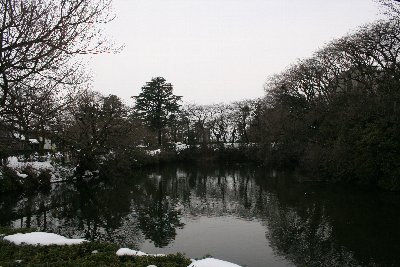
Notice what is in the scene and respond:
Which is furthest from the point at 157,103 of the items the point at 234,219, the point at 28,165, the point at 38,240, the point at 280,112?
the point at 38,240

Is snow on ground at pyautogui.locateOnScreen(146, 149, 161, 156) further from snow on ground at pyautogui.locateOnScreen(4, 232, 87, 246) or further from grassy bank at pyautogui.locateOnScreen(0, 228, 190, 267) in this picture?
grassy bank at pyautogui.locateOnScreen(0, 228, 190, 267)

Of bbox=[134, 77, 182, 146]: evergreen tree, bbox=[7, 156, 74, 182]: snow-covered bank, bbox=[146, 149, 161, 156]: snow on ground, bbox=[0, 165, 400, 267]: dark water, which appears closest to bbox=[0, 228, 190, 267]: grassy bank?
bbox=[0, 165, 400, 267]: dark water

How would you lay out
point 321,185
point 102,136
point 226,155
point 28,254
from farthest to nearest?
1. point 226,155
2. point 102,136
3. point 321,185
4. point 28,254

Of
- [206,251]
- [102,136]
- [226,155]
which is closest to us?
[206,251]

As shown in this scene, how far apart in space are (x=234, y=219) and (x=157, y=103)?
4128cm

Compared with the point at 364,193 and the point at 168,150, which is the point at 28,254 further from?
the point at 168,150

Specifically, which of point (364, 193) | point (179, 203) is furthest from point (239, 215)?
point (364, 193)

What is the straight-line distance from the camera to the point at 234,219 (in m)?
16.1

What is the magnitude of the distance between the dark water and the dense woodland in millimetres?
2679

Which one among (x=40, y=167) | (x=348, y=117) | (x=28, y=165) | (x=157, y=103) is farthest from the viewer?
(x=157, y=103)

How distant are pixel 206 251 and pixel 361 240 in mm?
5453

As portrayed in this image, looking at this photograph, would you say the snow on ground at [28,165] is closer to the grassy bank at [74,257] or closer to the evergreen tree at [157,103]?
the grassy bank at [74,257]

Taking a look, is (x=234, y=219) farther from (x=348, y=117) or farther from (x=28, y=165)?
(x=28, y=165)

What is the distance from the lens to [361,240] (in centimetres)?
1246
